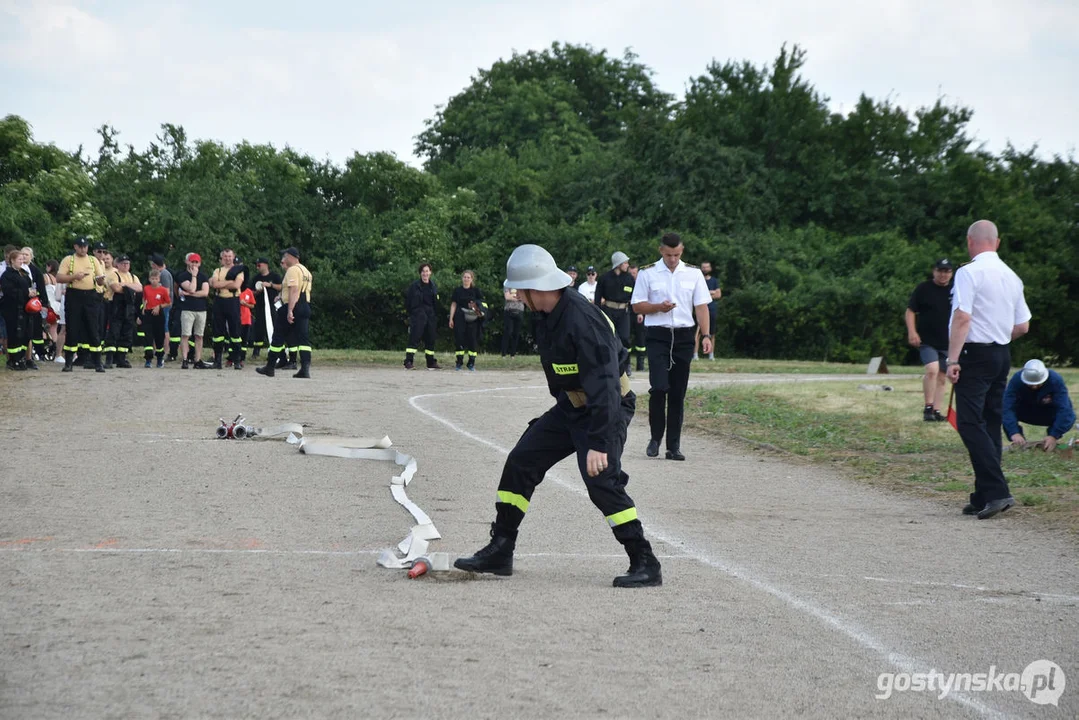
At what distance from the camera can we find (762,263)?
129ft

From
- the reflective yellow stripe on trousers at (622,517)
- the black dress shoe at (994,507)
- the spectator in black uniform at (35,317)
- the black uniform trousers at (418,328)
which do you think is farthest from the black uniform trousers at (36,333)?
the reflective yellow stripe on trousers at (622,517)

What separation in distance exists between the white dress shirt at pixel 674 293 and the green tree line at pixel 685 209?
80.3 ft

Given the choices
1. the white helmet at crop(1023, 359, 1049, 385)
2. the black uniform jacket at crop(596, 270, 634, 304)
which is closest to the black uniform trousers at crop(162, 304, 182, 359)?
the black uniform jacket at crop(596, 270, 634, 304)

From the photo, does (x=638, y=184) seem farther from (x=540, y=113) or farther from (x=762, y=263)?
(x=540, y=113)

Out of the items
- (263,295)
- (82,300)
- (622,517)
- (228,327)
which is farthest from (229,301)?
(622,517)

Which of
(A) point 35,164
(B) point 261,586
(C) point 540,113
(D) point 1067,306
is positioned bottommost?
(B) point 261,586

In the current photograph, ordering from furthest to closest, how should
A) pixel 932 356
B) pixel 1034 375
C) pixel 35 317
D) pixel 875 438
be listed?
pixel 35 317
pixel 932 356
pixel 875 438
pixel 1034 375

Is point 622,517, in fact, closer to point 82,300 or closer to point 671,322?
point 671,322

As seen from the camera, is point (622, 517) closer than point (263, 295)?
Yes

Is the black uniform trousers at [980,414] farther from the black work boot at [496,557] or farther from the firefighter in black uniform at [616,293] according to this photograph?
the firefighter in black uniform at [616,293]

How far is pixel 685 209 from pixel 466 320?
16906 mm

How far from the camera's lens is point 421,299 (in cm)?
2730

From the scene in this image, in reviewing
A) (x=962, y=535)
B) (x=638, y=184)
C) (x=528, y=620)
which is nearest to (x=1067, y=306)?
(x=638, y=184)

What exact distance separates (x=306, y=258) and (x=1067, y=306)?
78.9 feet
